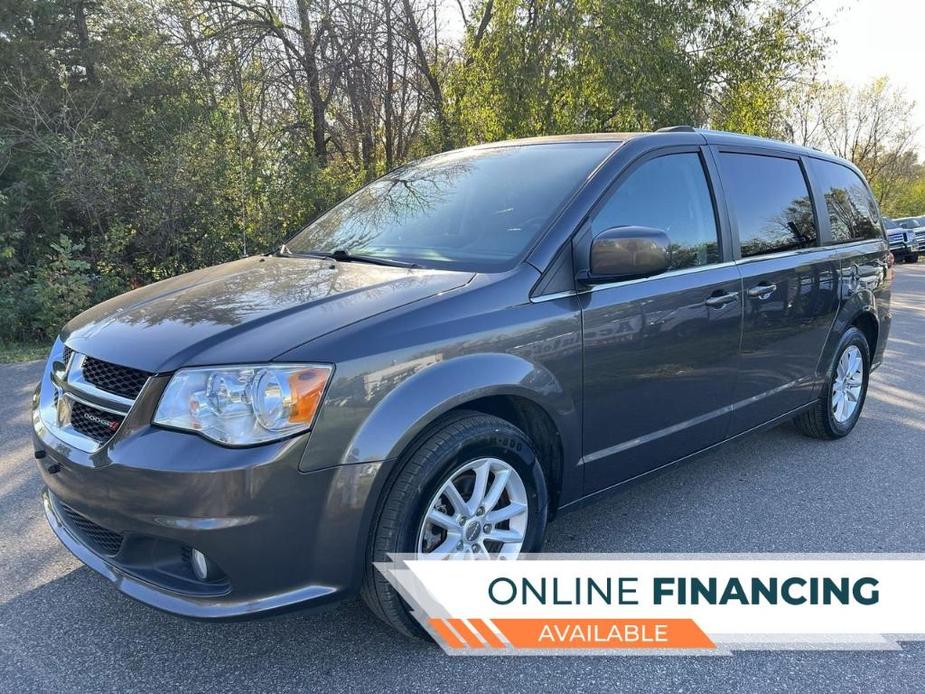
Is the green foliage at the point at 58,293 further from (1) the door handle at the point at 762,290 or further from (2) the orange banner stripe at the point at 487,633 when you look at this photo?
(1) the door handle at the point at 762,290

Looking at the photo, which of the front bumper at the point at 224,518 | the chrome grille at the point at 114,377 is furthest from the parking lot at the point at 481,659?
the chrome grille at the point at 114,377

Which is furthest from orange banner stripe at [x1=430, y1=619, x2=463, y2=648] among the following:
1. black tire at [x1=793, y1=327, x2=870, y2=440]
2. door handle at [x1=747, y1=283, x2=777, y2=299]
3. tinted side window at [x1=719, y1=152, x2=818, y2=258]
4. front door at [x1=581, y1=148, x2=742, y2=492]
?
black tire at [x1=793, y1=327, x2=870, y2=440]

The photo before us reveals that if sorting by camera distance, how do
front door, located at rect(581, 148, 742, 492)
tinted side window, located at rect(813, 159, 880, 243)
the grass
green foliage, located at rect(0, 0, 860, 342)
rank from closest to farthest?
front door, located at rect(581, 148, 742, 492), tinted side window, located at rect(813, 159, 880, 243), the grass, green foliage, located at rect(0, 0, 860, 342)

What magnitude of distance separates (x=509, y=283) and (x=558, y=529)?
53.3 inches

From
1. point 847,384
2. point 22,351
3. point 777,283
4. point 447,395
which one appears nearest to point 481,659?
point 447,395

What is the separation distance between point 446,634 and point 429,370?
3.09 feet

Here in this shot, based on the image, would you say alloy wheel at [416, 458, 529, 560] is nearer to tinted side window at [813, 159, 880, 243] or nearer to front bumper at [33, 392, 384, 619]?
front bumper at [33, 392, 384, 619]

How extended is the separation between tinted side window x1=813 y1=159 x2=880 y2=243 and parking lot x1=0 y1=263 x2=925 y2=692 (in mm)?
1472

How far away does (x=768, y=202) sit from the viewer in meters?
3.73

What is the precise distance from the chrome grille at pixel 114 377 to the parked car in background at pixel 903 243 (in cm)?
2430

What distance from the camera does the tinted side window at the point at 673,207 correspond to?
2.93 meters

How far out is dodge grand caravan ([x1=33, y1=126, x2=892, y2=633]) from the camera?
6.56 feet

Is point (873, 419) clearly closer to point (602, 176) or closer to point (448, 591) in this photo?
point (602, 176)

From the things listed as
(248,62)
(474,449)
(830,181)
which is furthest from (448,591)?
(248,62)
